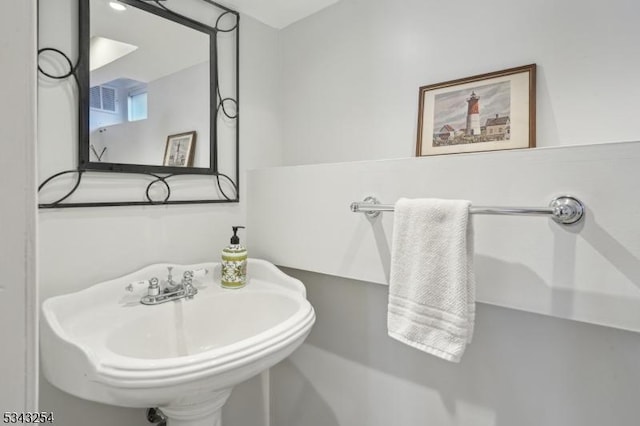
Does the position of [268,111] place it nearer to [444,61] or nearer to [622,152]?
[444,61]

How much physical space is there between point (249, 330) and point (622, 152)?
1141mm

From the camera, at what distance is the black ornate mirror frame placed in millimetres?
991

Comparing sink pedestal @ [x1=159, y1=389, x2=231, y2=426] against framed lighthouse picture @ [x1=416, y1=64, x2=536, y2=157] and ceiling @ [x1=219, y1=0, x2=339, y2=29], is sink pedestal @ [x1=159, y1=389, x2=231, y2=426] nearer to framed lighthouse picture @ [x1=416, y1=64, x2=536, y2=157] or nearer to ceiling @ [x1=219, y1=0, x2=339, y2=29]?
framed lighthouse picture @ [x1=416, y1=64, x2=536, y2=157]

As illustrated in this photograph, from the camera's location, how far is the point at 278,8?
142 cm

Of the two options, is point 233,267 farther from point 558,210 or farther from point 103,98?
point 558,210

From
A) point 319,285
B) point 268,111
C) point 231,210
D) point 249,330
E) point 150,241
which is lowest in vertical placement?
point 249,330

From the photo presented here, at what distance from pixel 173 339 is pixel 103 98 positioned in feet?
2.63

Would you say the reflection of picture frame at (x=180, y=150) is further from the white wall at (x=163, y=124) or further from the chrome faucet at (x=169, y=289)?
the chrome faucet at (x=169, y=289)

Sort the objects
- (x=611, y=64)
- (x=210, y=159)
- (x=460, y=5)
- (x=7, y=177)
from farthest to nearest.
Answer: (x=210, y=159) < (x=460, y=5) < (x=611, y=64) < (x=7, y=177)

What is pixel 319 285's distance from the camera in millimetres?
1366

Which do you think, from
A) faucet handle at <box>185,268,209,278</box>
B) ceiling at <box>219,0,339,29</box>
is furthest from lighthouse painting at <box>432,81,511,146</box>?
faucet handle at <box>185,268,209,278</box>

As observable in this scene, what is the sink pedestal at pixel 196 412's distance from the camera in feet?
2.90

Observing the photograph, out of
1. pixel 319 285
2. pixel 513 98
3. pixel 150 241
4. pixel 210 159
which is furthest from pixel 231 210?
pixel 513 98

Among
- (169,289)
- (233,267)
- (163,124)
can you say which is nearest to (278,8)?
(163,124)
